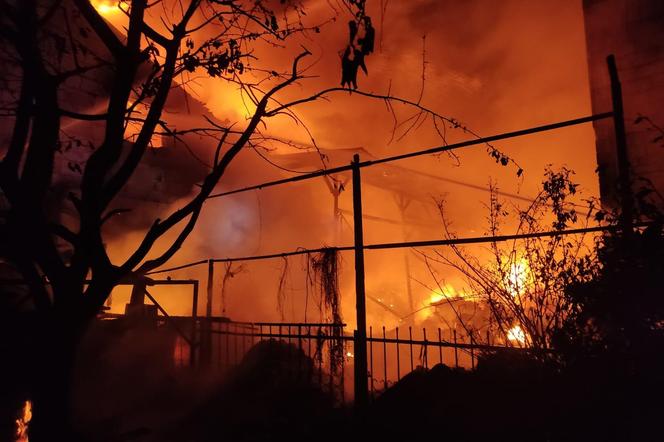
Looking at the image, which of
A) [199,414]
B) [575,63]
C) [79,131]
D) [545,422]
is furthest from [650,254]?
[79,131]

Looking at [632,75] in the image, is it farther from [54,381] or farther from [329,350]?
[54,381]

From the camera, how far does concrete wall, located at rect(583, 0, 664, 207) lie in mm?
7258

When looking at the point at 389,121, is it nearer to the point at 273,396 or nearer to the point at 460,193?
the point at 460,193

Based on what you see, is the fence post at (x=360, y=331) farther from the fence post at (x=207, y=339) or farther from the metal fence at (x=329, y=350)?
the fence post at (x=207, y=339)

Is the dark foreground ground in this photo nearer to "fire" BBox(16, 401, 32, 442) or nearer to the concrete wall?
"fire" BBox(16, 401, 32, 442)

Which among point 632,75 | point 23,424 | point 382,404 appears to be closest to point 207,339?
point 23,424

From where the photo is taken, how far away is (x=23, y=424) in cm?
667

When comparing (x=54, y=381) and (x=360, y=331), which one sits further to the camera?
(x=360, y=331)

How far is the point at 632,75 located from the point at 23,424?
11.6m

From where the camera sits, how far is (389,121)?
1833 cm

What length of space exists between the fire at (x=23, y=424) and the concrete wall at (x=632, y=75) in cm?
971

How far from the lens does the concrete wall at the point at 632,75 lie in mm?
7258

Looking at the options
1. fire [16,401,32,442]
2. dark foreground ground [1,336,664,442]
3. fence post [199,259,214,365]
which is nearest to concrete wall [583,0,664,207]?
dark foreground ground [1,336,664,442]

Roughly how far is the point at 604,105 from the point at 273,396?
8018 mm
